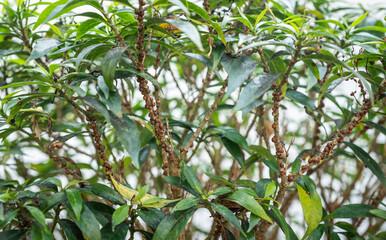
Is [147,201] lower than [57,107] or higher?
lower

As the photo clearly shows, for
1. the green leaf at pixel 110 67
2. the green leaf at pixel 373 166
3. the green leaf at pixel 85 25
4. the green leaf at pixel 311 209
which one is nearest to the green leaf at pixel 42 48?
the green leaf at pixel 85 25

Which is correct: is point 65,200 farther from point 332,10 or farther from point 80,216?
point 332,10

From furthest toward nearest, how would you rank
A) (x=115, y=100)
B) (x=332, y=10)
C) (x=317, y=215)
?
1. (x=332, y=10)
2. (x=317, y=215)
3. (x=115, y=100)

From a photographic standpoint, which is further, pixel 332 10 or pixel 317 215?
pixel 332 10

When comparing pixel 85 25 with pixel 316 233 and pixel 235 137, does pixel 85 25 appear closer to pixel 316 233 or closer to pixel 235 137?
pixel 235 137

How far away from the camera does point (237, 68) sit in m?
0.58

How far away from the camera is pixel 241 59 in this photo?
24.0 inches

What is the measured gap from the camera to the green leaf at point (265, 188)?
629 millimetres

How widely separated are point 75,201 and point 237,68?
0.31 meters

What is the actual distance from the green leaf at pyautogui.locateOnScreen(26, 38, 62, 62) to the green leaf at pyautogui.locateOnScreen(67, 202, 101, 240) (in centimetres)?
26

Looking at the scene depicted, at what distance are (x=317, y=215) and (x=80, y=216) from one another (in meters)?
0.39

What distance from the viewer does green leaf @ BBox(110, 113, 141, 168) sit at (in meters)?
0.53

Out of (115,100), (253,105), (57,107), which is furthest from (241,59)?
(57,107)

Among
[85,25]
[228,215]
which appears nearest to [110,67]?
[85,25]
